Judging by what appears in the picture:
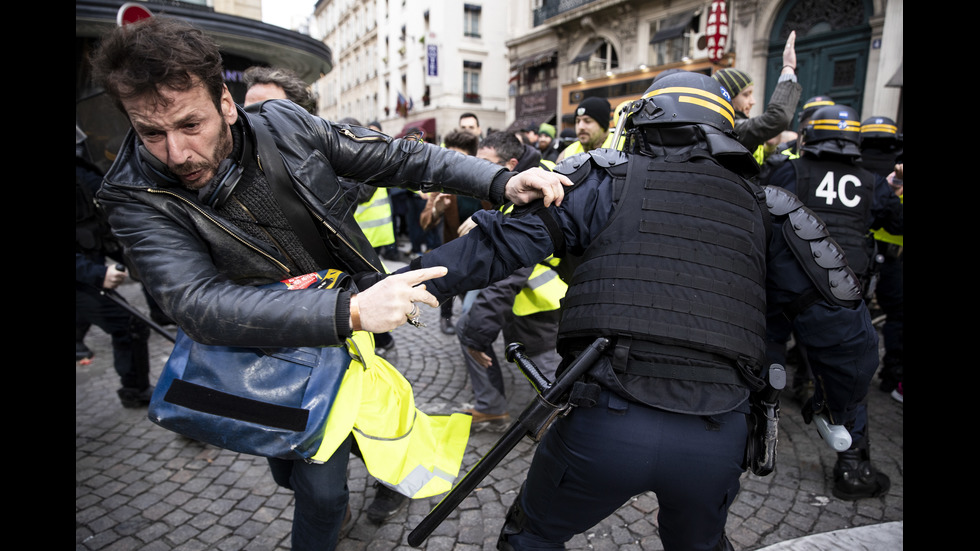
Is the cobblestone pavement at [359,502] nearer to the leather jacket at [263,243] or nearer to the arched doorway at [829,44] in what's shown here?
the leather jacket at [263,243]

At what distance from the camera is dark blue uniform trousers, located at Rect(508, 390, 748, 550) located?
1519 millimetres

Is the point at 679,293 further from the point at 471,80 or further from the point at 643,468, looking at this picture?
the point at 471,80

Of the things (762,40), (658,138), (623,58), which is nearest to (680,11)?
(623,58)

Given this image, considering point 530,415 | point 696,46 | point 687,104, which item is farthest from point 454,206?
point 696,46

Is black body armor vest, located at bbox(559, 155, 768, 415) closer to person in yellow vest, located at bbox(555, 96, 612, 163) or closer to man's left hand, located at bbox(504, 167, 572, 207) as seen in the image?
man's left hand, located at bbox(504, 167, 572, 207)

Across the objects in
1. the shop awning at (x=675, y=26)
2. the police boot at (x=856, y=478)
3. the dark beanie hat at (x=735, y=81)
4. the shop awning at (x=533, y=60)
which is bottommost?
the police boot at (x=856, y=478)

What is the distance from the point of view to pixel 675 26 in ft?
54.6

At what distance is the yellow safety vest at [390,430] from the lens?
6.13 feet

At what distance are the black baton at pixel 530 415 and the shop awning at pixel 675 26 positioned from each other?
56.9ft

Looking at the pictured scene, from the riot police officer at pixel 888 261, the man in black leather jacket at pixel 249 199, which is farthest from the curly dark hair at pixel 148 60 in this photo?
the riot police officer at pixel 888 261

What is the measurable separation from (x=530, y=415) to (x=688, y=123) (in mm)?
1061

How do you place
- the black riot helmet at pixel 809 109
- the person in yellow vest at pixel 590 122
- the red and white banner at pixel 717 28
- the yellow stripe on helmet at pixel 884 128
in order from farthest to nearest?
the red and white banner at pixel 717 28 < the person in yellow vest at pixel 590 122 < the yellow stripe on helmet at pixel 884 128 < the black riot helmet at pixel 809 109

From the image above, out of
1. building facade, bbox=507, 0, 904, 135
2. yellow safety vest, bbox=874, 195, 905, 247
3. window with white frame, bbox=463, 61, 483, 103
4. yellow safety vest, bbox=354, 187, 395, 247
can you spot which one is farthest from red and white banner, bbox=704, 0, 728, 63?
window with white frame, bbox=463, 61, 483, 103
